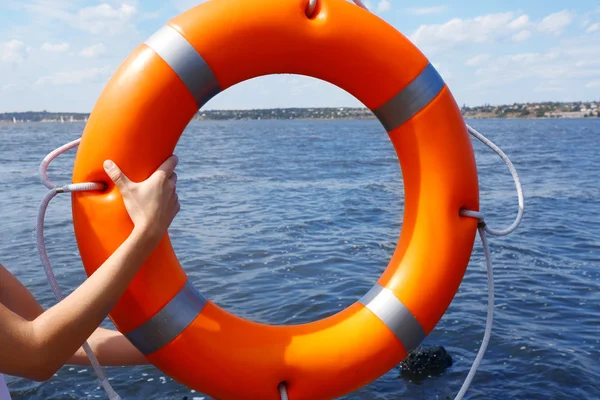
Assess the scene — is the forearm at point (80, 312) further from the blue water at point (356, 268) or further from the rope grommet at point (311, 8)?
the blue water at point (356, 268)

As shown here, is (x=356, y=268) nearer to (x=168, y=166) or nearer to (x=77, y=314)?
(x=168, y=166)

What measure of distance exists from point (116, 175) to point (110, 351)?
2.01ft

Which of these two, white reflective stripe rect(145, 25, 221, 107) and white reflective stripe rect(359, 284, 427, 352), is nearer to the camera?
white reflective stripe rect(145, 25, 221, 107)

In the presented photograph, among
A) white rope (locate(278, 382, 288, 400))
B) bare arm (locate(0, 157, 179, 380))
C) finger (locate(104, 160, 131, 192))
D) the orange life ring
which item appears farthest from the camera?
white rope (locate(278, 382, 288, 400))

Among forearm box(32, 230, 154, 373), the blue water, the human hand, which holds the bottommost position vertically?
the blue water

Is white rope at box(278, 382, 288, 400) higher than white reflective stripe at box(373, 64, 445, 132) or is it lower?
lower

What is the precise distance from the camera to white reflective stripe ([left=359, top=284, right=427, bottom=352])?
1.99 m

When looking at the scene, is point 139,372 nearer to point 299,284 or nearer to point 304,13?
point 299,284

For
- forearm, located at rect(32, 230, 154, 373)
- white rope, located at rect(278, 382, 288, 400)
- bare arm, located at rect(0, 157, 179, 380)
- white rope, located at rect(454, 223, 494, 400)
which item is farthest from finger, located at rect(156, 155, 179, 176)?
white rope, located at rect(454, 223, 494, 400)

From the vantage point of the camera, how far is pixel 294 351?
1899mm

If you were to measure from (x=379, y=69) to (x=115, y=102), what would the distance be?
2.75 ft

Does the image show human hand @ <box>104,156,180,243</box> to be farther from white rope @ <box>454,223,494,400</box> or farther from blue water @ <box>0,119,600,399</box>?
blue water @ <box>0,119,600,399</box>

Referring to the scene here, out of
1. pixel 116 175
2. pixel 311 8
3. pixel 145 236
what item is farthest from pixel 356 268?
pixel 145 236

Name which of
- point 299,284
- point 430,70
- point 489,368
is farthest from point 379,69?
point 299,284
